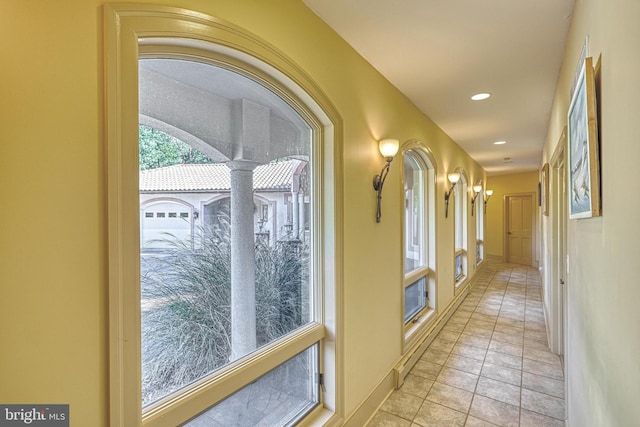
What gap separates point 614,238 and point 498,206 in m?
9.26

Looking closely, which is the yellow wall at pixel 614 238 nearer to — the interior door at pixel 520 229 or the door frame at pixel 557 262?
the door frame at pixel 557 262

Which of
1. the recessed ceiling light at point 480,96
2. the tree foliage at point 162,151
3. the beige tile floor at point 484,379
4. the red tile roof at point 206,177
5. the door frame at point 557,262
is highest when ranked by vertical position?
the recessed ceiling light at point 480,96

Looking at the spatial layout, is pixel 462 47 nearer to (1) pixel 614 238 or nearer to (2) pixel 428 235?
(1) pixel 614 238

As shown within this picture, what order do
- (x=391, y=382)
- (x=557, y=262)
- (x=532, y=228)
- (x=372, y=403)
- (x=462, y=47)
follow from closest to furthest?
1. (x=462, y=47)
2. (x=372, y=403)
3. (x=391, y=382)
4. (x=557, y=262)
5. (x=532, y=228)

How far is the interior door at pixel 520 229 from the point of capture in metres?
8.41

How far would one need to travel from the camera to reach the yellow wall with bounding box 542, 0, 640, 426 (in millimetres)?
733

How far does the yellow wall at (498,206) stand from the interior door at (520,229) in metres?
0.18

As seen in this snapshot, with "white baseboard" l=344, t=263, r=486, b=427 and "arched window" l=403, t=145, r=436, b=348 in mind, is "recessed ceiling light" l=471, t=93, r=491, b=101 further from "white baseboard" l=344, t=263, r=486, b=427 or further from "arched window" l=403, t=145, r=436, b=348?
"white baseboard" l=344, t=263, r=486, b=427

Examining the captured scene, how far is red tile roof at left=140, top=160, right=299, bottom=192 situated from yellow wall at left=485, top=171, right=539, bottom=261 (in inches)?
343

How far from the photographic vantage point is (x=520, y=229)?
861cm

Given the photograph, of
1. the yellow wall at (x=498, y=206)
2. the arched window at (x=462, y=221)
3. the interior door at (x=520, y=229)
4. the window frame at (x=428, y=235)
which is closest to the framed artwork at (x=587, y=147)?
the window frame at (x=428, y=235)

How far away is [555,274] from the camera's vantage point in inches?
125

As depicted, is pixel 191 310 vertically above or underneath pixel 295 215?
underneath

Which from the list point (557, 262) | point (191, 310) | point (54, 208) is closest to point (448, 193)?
point (557, 262)
